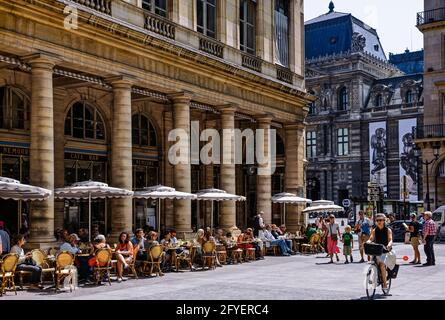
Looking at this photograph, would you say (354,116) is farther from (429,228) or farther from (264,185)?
(429,228)

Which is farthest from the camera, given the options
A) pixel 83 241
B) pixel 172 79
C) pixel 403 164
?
pixel 403 164

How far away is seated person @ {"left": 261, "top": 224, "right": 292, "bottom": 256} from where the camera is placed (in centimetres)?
2916

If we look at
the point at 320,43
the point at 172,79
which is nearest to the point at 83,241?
the point at 172,79

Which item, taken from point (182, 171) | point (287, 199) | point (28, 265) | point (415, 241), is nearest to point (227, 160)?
point (182, 171)

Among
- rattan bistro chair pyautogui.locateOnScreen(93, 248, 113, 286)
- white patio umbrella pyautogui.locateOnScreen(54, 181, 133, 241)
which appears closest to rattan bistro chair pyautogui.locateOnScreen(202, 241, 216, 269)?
white patio umbrella pyautogui.locateOnScreen(54, 181, 133, 241)

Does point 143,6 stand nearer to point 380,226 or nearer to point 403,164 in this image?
point 380,226

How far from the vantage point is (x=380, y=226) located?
52.6ft

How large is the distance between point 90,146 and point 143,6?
6126mm

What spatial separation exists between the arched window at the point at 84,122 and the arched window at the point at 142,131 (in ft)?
7.16

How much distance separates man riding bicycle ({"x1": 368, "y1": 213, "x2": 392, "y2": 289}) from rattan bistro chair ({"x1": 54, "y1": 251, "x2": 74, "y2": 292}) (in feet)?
24.8

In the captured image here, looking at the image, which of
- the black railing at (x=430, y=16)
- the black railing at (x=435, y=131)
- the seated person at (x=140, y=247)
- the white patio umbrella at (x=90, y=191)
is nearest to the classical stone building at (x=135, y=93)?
the white patio umbrella at (x=90, y=191)

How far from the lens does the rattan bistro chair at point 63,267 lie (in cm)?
1728

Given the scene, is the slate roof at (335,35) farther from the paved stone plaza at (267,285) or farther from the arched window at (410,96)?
the paved stone plaza at (267,285)

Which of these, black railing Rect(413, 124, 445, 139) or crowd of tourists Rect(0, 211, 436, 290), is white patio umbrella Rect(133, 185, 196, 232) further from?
black railing Rect(413, 124, 445, 139)
